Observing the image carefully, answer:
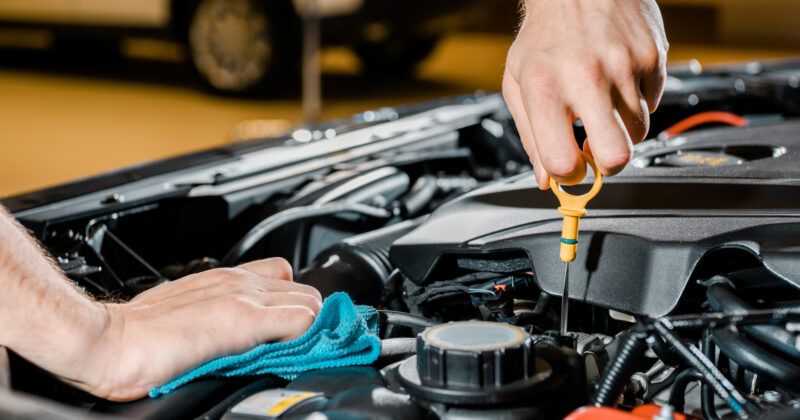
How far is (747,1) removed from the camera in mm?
7797

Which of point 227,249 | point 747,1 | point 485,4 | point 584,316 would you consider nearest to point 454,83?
point 485,4

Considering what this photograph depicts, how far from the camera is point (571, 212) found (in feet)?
2.94

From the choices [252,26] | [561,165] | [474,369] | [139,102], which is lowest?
[139,102]

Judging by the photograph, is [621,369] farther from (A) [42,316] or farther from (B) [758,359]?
(A) [42,316]

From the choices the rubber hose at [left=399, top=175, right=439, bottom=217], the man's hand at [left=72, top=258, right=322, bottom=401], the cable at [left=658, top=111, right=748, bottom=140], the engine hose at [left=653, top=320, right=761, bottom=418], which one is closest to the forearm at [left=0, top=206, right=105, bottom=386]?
the man's hand at [left=72, top=258, right=322, bottom=401]

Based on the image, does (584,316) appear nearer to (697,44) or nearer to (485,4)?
(485,4)

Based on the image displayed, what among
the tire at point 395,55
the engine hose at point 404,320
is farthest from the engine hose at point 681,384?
the tire at point 395,55

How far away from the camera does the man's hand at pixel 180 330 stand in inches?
31.9

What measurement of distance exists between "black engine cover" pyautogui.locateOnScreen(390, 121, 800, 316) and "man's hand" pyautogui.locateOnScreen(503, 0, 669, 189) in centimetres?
13

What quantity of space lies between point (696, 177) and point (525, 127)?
0.36 metres

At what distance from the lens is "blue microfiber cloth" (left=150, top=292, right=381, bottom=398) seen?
0.83m

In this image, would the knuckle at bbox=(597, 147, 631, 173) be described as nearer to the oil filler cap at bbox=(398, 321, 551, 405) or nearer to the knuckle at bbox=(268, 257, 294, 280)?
the oil filler cap at bbox=(398, 321, 551, 405)

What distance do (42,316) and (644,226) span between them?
2.04 ft

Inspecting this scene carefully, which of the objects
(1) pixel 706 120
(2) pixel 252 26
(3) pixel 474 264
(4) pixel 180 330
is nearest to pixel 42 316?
(4) pixel 180 330
